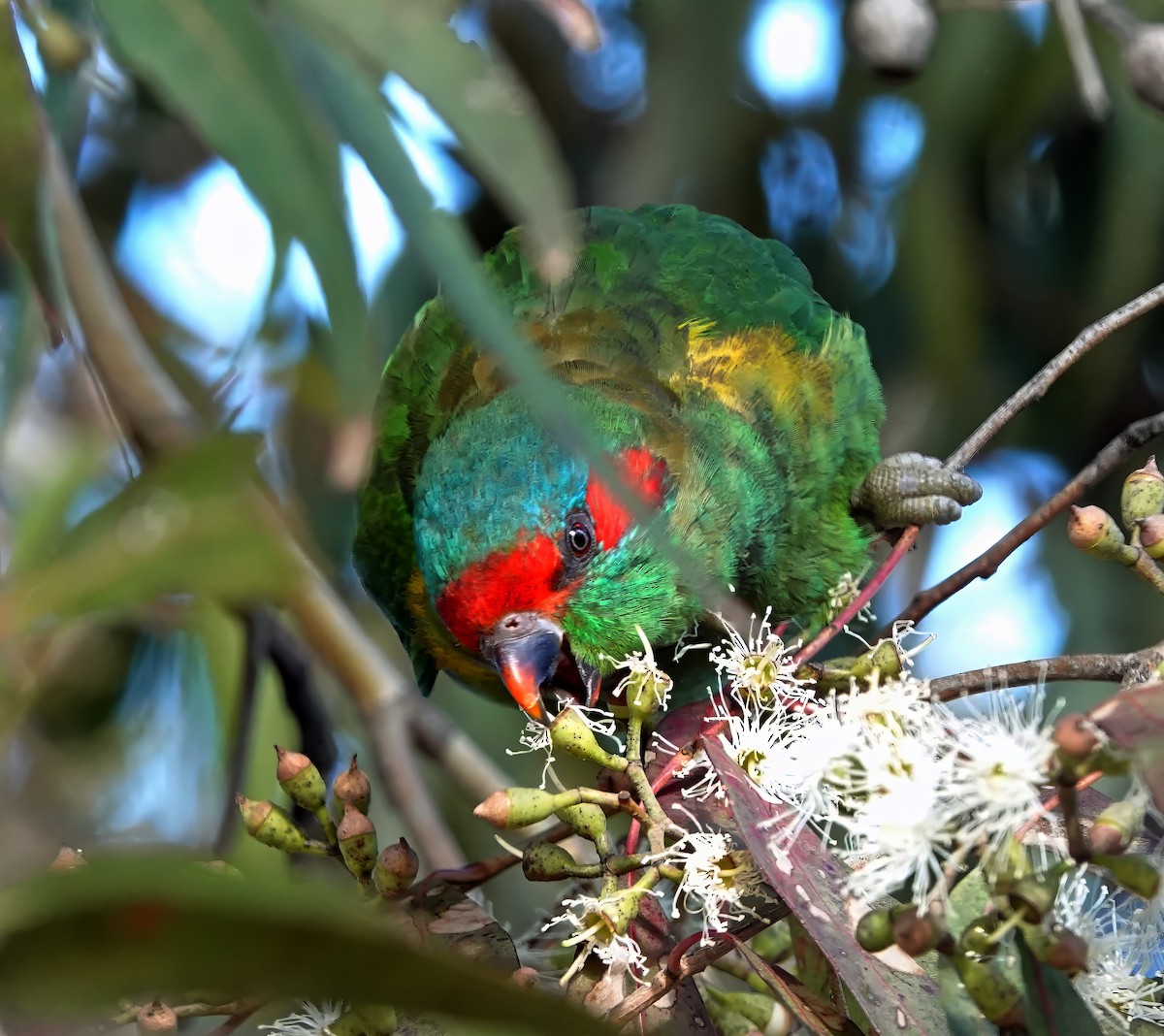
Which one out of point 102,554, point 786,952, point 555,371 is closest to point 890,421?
point 555,371

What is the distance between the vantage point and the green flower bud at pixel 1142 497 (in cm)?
108

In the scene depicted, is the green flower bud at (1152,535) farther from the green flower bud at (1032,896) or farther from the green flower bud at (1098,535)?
the green flower bud at (1032,896)

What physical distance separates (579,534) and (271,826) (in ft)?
2.26

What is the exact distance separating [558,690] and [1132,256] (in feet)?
5.66

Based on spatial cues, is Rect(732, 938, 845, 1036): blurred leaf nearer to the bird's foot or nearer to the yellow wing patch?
the bird's foot

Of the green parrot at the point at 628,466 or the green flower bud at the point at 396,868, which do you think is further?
the green parrot at the point at 628,466

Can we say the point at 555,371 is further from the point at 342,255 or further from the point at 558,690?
the point at 342,255

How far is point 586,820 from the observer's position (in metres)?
0.99

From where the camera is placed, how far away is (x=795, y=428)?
198cm

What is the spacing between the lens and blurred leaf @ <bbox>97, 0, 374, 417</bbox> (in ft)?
3.24

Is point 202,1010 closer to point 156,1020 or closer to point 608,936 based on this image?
point 156,1020

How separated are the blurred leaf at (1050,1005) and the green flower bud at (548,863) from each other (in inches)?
13.6

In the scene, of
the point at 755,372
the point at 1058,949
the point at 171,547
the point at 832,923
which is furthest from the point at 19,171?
the point at 755,372

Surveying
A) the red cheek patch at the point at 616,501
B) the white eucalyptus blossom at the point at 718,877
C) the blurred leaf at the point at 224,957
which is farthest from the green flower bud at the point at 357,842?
the red cheek patch at the point at 616,501
